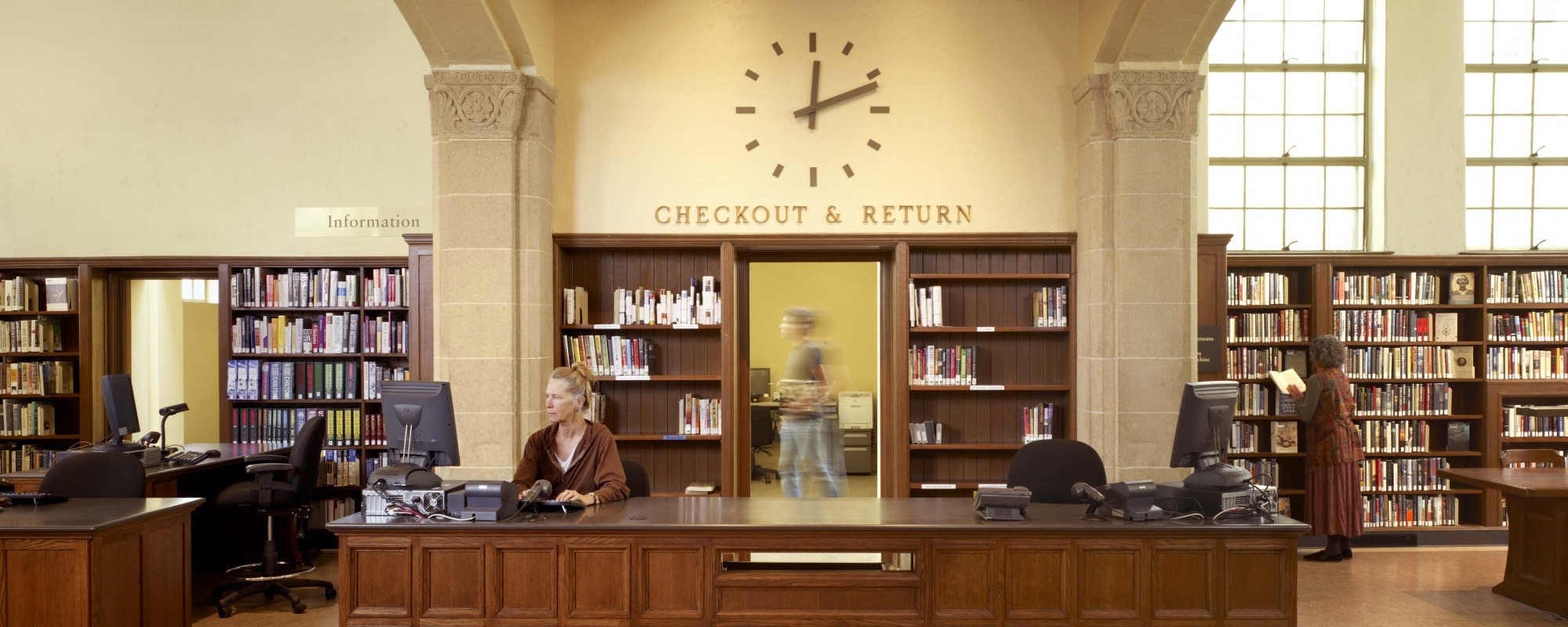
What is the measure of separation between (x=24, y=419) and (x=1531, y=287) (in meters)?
12.0

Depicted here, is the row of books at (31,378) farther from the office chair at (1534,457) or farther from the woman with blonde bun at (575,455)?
the office chair at (1534,457)

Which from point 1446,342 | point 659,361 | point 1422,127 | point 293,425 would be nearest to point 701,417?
point 659,361

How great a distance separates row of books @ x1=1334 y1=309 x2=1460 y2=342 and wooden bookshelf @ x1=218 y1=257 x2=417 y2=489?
727cm

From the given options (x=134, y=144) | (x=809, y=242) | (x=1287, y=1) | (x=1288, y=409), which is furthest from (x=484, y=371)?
(x=1287, y=1)

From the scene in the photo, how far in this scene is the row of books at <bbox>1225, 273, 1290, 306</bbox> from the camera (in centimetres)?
719

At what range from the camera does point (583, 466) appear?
4.34 metres

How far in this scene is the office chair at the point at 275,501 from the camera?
5.46 m

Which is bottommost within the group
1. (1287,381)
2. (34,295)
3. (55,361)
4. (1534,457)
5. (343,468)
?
(343,468)

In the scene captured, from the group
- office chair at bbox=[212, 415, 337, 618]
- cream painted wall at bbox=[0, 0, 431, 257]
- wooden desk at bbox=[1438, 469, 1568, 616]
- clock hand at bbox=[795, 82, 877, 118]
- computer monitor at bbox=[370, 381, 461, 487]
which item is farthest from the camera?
cream painted wall at bbox=[0, 0, 431, 257]

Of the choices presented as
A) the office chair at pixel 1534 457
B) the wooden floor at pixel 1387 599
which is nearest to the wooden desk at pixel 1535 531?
the wooden floor at pixel 1387 599

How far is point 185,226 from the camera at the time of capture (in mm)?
7543

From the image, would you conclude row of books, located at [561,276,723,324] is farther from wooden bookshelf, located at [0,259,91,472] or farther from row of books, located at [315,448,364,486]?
wooden bookshelf, located at [0,259,91,472]

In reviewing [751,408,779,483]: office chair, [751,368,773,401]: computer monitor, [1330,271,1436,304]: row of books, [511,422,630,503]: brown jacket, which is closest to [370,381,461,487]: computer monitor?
[511,422,630,503]: brown jacket

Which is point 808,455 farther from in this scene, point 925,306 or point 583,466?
point 583,466
